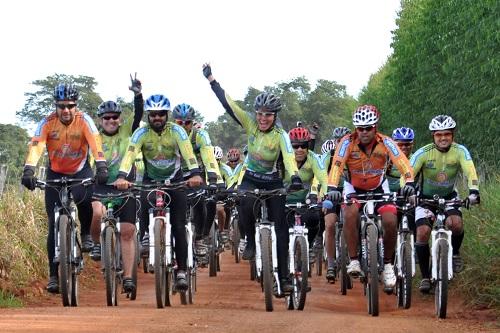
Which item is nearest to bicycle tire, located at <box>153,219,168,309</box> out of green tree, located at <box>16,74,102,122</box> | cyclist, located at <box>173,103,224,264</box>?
cyclist, located at <box>173,103,224,264</box>

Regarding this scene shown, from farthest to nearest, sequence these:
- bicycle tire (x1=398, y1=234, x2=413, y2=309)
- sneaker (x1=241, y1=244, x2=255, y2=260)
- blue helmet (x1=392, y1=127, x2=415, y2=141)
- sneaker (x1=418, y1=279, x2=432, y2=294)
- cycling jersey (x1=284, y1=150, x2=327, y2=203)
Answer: blue helmet (x1=392, y1=127, x2=415, y2=141) < cycling jersey (x1=284, y1=150, x2=327, y2=203) < sneaker (x1=241, y1=244, x2=255, y2=260) < sneaker (x1=418, y1=279, x2=432, y2=294) < bicycle tire (x1=398, y1=234, x2=413, y2=309)

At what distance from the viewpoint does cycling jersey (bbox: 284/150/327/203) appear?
49.8 feet

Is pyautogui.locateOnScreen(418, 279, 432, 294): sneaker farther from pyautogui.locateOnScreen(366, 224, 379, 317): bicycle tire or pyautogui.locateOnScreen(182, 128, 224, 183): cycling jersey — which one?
pyautogui.locateOnScreen(182, 128, 224, 183): cycling jersey

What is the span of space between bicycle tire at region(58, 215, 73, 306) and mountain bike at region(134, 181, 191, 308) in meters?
0.87

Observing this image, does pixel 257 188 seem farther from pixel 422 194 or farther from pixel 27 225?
pixel 27 225

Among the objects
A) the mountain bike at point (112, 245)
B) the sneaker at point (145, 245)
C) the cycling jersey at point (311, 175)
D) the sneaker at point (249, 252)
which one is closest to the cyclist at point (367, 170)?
the sneaker at point (249, 252)

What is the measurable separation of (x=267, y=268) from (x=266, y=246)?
0.81ft

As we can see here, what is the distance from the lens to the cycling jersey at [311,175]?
15.2 metres

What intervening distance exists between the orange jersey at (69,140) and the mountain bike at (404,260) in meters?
3.63

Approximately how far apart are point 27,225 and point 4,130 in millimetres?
41067

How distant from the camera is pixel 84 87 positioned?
258 ft

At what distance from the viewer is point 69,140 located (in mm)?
12680

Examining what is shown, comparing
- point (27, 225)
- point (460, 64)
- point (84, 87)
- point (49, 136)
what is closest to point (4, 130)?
point (84, 87)

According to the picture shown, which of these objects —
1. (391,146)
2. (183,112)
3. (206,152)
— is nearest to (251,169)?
(206,152)
